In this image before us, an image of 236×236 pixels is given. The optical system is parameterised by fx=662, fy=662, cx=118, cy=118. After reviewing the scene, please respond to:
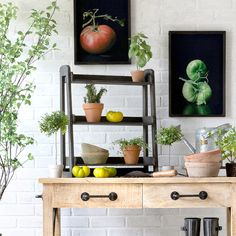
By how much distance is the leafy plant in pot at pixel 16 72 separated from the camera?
4129 millimetres

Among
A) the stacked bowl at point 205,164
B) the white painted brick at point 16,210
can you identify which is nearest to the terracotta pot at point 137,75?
the stacked bowl at point 205,164

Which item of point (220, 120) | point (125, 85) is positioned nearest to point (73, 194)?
point (125, 85)

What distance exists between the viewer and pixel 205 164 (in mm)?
3777

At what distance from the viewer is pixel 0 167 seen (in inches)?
167

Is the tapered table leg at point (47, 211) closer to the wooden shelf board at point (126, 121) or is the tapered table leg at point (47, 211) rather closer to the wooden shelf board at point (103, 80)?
the wooden shelf board at point (126, 121)

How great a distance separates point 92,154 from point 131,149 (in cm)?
24

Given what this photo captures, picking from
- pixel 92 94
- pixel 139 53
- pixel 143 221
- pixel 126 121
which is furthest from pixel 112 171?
pixel 139 53

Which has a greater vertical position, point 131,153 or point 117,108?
point 117,108

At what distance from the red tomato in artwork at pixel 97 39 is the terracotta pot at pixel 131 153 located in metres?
0.70

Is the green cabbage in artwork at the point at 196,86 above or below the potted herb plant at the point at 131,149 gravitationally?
above

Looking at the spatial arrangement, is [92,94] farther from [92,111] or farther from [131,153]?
[131,153]

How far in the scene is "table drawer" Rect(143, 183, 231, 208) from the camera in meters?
3.72

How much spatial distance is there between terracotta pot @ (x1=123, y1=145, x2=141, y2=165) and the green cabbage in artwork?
55 cm

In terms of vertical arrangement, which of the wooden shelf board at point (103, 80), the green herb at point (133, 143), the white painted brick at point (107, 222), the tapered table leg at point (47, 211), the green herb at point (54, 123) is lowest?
the white painted brick at point (107, 222)
